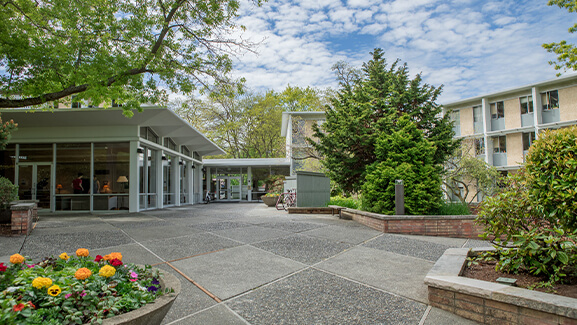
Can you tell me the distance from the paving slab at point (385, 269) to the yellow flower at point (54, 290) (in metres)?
3.38

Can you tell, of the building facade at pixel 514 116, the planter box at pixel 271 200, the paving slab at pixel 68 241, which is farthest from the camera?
the building facade at pixel 514 116

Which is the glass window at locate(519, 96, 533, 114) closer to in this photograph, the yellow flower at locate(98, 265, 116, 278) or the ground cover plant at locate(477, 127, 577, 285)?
the ground cover plant at locate(477, 127, 577, 285)

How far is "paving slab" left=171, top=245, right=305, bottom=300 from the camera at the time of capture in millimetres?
4074

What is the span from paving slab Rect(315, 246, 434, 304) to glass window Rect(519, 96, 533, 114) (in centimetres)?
2300

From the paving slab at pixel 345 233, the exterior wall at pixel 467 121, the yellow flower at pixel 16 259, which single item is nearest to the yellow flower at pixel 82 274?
the yellow flower at pixel 16 259

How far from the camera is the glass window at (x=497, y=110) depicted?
24.0m

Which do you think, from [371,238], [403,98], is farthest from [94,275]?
[403,98]

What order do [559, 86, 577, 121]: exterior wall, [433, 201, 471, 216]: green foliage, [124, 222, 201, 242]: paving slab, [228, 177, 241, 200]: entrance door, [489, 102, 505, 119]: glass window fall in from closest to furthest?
1. [124, 222, 201, 242]: paving slab
2. [433, 201, 471, 216]: green foliage
3. [559, 86, 577, 121]: exterior wall
4. [489, 102, 505, 119]: glass window
5. [228, 177, 241, 200]: entrance door

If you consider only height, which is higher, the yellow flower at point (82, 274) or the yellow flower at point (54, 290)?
the yellow flower at point (82, 274)

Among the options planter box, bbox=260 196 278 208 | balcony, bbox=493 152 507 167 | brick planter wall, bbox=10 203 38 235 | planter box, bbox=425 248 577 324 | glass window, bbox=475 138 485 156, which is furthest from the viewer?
balcony, bbox=493 152 507 167

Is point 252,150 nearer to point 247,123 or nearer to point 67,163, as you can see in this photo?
point 247,123

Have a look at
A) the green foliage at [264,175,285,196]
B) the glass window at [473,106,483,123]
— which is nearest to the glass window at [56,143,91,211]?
the green foliage at [264,175,285,196]

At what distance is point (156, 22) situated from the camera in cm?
912

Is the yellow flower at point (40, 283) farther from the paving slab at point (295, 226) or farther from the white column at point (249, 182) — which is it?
the white column at point (249, 182)
